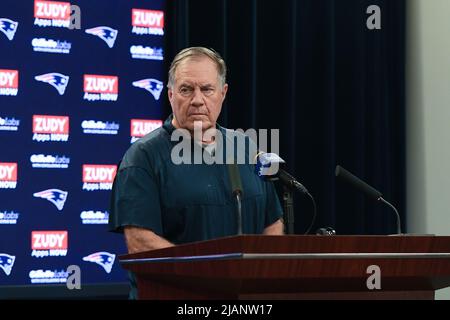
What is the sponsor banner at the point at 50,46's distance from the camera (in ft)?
14.8

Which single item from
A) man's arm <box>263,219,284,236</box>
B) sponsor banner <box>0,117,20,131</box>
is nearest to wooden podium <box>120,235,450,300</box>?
man's arm <box>263,219,284,236</box>

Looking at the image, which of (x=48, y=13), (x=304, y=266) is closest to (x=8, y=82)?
(x=48, y=13)

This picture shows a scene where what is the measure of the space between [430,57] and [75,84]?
92.5 inches

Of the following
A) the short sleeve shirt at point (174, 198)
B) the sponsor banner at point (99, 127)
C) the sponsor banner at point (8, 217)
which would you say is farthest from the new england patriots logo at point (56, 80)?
the short sleeve shirt at point (174, 198)

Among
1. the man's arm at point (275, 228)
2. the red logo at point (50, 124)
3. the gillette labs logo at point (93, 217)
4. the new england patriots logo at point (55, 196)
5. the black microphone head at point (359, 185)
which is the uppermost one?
the red logo at point (50, 124)

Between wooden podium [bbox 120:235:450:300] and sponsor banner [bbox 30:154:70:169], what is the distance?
265cm

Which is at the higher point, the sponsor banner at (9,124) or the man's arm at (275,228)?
the sponsor banner at (9,124)

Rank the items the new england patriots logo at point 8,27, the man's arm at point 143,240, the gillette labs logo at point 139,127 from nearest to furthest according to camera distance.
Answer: the man's arm at point 143,240 → the new england patriots logo at point 8,27 → the gillette labs logo at point 139,127

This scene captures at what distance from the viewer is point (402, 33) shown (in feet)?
17.6

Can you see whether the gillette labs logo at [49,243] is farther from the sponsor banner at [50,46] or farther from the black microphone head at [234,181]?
the black microphone head at [234,181]

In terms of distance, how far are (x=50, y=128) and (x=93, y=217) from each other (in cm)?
57
